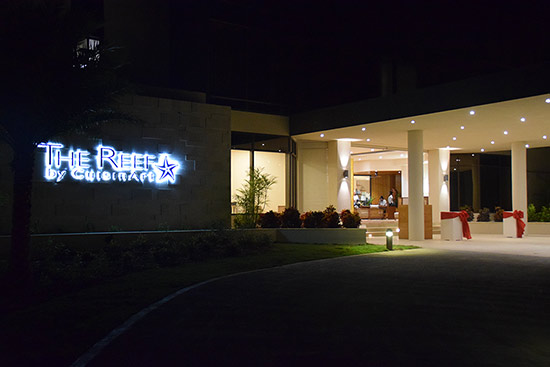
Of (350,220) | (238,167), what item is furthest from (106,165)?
(350,220)

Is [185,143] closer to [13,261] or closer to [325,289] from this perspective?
[13,261]

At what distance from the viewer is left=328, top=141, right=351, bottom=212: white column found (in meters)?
24.5

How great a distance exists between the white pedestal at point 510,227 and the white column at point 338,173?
270 inches

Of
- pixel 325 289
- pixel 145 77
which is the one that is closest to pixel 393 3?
pixel 145 77

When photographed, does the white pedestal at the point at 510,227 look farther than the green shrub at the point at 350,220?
Yes

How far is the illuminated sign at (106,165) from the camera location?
1435cm

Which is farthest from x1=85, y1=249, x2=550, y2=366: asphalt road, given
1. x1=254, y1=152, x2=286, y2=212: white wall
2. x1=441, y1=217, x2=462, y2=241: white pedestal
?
x1=254, y1=152, x2=286, y2=212: white wall

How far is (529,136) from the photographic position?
22.5 metres

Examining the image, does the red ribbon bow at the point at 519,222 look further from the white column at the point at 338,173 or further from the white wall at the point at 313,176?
the white wall at the point at 313,176

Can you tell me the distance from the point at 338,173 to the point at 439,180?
5.98 metres

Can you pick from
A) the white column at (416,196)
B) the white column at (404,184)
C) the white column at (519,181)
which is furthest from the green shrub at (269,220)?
the white column at (404,184)

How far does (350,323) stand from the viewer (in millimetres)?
6336

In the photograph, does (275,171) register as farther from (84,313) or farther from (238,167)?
→ (84,313)

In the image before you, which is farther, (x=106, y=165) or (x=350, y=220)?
(x=350, y=220)
